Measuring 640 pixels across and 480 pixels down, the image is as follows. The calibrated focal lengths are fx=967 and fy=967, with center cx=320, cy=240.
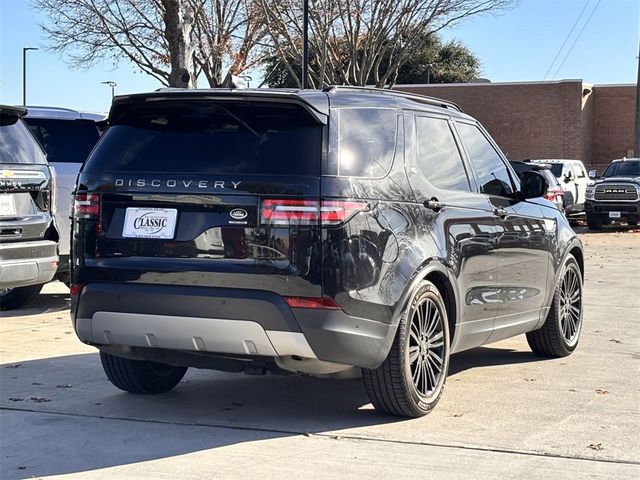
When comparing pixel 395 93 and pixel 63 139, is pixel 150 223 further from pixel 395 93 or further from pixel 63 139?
pixel 63 139

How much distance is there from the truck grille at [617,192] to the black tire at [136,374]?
804 inches

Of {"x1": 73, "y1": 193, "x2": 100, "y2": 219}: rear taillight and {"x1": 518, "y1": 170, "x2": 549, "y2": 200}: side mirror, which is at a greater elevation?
{"x1": 518, "y1": 170, "x2": 549, "y2": 200}: side mirror

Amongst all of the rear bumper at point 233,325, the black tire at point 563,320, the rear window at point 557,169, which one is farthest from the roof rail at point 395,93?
the rear window at point 557,169

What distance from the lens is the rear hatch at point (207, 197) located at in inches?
208

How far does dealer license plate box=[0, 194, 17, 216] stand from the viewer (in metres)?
8.36

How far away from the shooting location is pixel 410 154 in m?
6.05

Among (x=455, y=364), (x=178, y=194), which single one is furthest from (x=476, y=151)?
(x=178, y=194)

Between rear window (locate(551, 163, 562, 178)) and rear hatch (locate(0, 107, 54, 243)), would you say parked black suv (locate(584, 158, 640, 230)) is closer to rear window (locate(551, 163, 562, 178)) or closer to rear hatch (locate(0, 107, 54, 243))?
rear window (locate(551, 163, 562, 178))

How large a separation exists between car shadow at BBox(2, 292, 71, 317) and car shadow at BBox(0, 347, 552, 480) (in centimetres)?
299

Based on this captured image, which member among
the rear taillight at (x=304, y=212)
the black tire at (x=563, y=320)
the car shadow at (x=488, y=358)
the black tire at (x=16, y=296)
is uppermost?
the rear taillight at (x=304, y=212)

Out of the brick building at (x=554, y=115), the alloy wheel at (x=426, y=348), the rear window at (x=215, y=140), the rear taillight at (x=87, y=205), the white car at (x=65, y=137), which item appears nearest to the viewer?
the rear window at (x=215, y=140)

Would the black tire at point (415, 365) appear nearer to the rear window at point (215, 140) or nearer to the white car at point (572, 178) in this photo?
the rear window at point (215, 140)

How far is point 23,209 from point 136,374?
2.72m

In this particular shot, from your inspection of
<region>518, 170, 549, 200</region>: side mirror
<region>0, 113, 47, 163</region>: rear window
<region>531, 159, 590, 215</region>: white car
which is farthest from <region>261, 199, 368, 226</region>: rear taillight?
<region>531, 159, 590, 215</region>: white car
